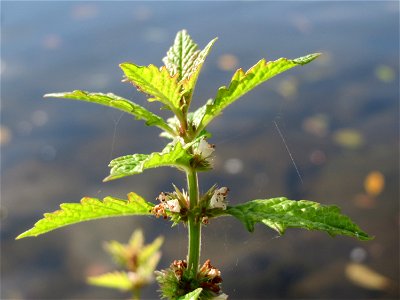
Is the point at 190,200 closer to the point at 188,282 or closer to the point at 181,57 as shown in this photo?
the point at 188,282

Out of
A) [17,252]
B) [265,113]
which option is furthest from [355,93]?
[17,252]

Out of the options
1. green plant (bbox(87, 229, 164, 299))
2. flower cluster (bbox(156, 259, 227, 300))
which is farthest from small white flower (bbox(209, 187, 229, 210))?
green plant (bbox(87, 229, 164, 299))

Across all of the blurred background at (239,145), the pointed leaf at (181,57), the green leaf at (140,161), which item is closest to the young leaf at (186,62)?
the pointed leaf at (181,57)

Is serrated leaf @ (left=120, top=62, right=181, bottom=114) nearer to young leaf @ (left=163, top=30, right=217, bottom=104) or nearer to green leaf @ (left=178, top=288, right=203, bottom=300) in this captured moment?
young leaf @ (left=163, top=30, right=217, bottom=104)

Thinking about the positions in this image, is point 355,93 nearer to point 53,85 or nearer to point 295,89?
point 295,89

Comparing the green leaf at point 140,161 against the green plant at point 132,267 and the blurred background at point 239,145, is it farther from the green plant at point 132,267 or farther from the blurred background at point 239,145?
the blurred background at point 239,145

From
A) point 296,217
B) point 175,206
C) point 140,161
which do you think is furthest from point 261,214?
point 140,161
